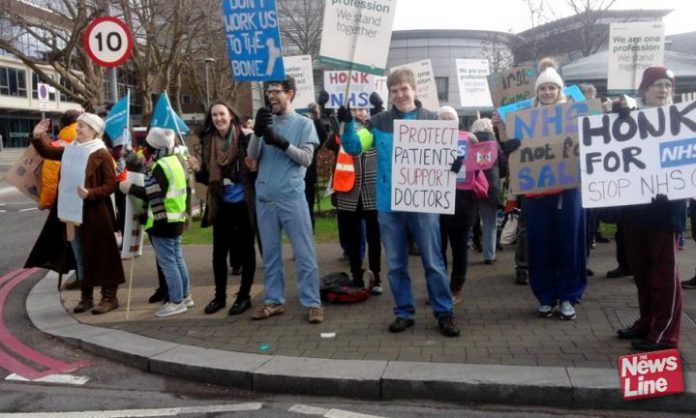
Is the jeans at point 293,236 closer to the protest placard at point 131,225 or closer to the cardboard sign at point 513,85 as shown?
the protest placard at point 131,225

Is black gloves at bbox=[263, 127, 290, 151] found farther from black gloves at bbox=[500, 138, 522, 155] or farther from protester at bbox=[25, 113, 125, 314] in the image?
protester at bbox=[25, 113, 125, 314]

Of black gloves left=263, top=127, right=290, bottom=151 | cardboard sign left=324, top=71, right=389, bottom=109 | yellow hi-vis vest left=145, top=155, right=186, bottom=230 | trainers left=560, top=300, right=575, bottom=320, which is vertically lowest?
trainers left=560, top=300, right=575, bottom=320

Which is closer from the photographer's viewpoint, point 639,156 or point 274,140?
point 639,156

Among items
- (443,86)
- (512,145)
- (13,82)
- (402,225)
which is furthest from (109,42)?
(13,82)

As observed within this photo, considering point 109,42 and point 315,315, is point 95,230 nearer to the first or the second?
point 315,315

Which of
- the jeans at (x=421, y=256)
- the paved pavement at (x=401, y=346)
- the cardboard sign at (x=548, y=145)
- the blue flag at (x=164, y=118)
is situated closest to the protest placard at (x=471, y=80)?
the paved pavement at (x=401, y=346)

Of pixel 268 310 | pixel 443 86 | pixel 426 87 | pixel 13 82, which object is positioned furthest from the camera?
pixel 13 82

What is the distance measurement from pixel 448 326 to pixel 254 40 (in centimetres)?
290

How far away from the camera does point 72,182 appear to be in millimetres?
6109

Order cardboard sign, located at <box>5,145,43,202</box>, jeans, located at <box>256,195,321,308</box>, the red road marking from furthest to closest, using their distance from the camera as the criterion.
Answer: cardboard sign, located at <box>5,145,43,202</box> < jeans, located at <box>256,195,321,308</box> < the red road marking

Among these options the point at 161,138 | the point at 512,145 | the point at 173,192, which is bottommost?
the point at 173,192

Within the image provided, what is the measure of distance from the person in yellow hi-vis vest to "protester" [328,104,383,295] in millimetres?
1625

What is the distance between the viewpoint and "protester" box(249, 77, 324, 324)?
5496 millimetres

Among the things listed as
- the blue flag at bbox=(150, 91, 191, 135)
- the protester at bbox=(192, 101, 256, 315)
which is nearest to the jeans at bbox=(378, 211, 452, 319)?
the protester at bbox=(192, 101, 256, 315)
